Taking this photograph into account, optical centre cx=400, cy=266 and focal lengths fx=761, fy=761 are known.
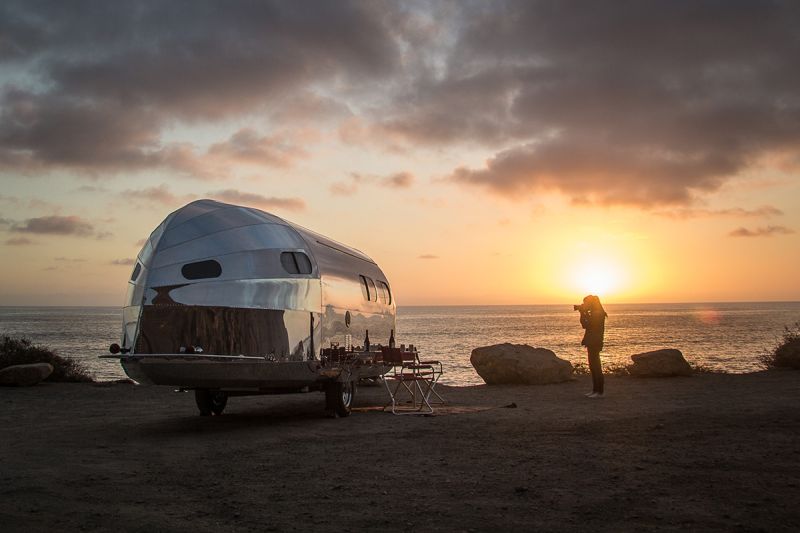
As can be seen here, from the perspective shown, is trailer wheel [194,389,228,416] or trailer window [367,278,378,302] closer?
trailer wheel [194,389,228,416]

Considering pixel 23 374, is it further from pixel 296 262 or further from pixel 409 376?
pixel 296 262

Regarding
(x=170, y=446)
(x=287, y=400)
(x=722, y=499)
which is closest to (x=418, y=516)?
(x=722, y=499)

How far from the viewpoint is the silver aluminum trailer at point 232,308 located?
428 inches

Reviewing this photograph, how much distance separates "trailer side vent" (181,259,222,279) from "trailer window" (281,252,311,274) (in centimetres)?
129

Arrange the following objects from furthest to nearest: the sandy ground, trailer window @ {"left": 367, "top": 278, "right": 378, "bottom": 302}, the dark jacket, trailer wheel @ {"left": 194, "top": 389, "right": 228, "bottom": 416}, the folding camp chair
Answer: trailer window @ {"left": 367, "top": 278, "right": 378, "bottom": 302} < the dark jacket < the folding camp chair < trailer wheel @ {"left": 194, "top": 389, "right": 228, "bottom": 416} < the sandy ground

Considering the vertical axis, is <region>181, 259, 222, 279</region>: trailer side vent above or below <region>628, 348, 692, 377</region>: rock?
above

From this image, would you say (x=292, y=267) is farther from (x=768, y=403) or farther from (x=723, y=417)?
(x=768, y=403)

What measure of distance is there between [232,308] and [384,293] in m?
7.97

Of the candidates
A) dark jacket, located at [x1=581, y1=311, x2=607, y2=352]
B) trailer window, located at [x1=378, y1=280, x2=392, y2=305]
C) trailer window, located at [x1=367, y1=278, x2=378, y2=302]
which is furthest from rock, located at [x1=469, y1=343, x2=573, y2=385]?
trailer window, located at [x1=367, y1=278, x2=378, y2=302]

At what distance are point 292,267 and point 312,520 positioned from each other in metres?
6.64

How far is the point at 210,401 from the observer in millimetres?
14961

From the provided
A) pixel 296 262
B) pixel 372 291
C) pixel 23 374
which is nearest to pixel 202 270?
pixel 296 262

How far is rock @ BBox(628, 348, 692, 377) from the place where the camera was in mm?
20578

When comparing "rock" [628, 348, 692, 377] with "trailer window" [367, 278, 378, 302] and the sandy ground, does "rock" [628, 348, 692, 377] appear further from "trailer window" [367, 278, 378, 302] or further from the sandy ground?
"trailer window" [367, 278, 378, 302]
